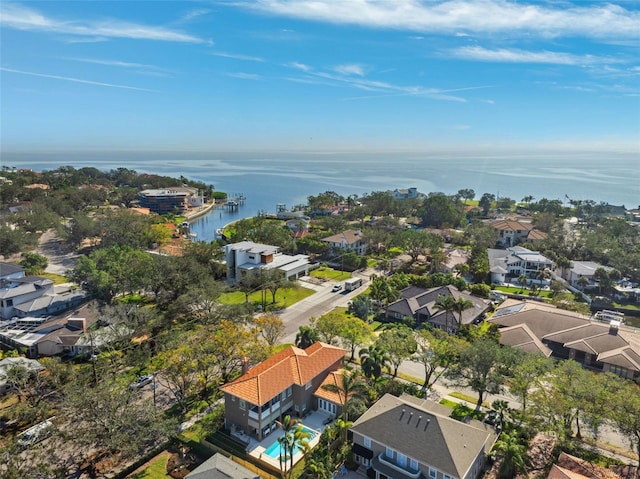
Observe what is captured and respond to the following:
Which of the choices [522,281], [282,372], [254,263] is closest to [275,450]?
[282,372]

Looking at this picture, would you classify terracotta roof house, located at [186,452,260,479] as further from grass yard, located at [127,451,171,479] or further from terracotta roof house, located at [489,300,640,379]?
terracotta roof house, located at [489,300,640,379]

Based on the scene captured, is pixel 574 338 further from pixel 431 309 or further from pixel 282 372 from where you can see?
pixel 282 372

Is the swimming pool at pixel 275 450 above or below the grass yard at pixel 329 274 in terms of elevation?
below

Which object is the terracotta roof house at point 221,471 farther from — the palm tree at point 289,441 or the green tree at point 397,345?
the green tree at point 397,345

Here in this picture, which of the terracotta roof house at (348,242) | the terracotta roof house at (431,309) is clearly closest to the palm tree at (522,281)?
the terracotta roof house at (431,309)

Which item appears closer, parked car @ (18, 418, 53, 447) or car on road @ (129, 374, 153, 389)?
parked car @ (18, 418, 53, 447)

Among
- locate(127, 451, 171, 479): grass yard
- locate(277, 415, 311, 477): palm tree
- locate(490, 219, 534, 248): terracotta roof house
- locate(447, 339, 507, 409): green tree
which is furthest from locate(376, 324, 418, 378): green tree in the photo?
locate(490, 219, 534, 248): terracotta roof house
